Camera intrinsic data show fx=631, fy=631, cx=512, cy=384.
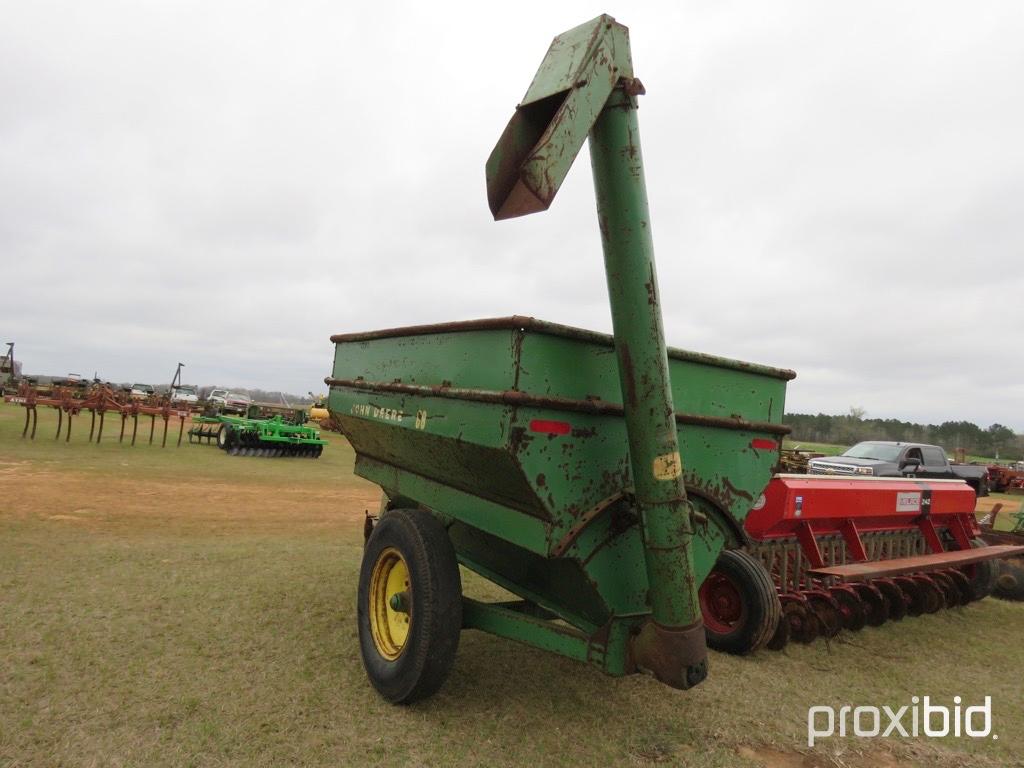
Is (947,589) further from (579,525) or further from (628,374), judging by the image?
(628,374)

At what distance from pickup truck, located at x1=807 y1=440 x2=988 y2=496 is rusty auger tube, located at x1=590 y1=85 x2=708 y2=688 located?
11458 millimetres

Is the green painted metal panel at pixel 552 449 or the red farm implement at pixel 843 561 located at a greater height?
the green painted metal panel at pixel 552 449

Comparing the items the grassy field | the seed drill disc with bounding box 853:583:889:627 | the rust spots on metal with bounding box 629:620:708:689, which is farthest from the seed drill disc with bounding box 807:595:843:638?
the rust spots on metal with bounding box 629:620:708:689

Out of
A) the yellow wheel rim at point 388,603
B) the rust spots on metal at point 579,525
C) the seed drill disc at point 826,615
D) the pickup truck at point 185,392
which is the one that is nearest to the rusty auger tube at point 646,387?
the rust spots on metal at point 579,525

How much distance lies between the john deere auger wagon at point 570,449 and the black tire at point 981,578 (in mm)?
4345

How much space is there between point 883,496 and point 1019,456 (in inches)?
2411

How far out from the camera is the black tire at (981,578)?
6.12m

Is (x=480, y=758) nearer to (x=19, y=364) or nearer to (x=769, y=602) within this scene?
(x=769, y=602)

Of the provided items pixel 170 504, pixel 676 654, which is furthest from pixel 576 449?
pixel 170 504

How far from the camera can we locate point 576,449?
2.67m

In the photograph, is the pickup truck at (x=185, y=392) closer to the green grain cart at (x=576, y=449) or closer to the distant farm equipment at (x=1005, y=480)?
the green grain cart at (x=576, y=449)

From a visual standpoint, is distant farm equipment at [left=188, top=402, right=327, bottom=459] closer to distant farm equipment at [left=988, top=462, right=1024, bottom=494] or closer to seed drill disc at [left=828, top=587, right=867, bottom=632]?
seed drill disc at [left=828, top=587, right=867, bottom=632]

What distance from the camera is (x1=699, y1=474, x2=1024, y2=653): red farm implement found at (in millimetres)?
4211

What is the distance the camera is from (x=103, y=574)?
475 centimetres
